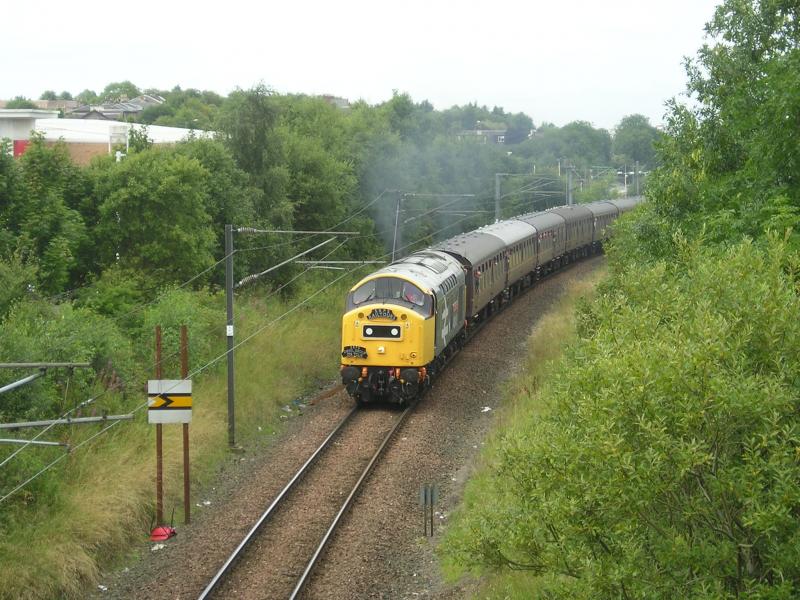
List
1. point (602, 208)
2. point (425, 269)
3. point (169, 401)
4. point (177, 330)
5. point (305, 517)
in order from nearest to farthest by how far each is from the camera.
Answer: point (305, 517), point (169, 401), point (177, 330), point (425, 269), point (602, 208)

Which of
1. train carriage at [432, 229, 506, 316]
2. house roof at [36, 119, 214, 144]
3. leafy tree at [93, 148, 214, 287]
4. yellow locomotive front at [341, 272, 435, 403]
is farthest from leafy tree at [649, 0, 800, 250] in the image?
house roof at [36, 119, 214, 144]

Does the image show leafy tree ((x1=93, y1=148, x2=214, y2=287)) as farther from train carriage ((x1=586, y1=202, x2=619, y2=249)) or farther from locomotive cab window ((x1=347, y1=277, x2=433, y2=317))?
train carriage ((x1=586, y1=202, x2=619, y2=249))

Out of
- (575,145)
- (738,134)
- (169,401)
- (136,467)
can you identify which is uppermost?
(575,145)

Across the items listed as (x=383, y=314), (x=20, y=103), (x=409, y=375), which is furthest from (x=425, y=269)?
(x=20, y=103)

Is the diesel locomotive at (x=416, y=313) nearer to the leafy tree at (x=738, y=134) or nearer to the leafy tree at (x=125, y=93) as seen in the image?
the leafy tree at (x=738, y=134)

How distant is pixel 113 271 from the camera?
29656 millimetres

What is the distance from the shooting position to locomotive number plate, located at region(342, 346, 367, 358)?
24281 mm

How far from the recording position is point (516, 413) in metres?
22.5

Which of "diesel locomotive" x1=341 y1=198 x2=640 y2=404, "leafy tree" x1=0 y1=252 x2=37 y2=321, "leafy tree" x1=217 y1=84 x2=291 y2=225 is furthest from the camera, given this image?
"leafy tree" x1=217 y1=84 x2=291 y2=225

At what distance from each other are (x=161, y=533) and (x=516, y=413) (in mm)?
8699

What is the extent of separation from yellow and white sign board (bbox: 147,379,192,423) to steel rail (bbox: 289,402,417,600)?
330cm

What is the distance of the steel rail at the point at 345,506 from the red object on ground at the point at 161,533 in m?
2.77

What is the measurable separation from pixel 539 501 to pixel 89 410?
46.3ft

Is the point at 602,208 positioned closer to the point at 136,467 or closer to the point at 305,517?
the point at 136,467
